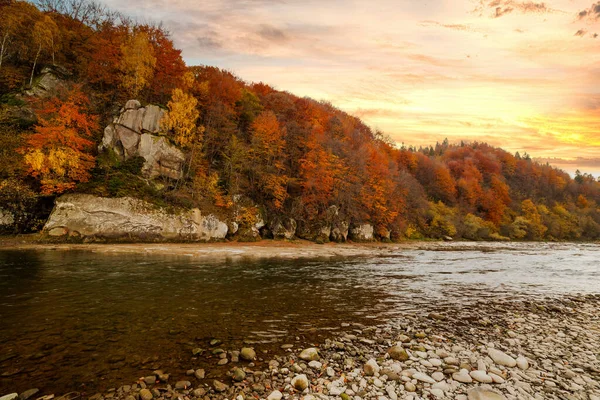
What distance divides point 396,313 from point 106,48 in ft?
183

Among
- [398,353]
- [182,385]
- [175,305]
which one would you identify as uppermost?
[398,353]

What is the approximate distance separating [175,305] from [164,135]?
36.5m

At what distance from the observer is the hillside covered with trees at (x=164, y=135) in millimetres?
34625

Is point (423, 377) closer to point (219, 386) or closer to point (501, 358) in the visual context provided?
point (501, 358)

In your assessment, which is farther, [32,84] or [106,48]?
[106,48]

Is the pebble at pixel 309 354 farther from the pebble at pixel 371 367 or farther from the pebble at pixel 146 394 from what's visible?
the pebble at pixel 146 394

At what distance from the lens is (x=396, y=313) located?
1190 centimetres

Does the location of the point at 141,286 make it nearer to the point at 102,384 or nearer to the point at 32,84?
the point at 102,384

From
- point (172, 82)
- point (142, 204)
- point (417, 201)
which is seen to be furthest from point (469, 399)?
point (417, 201)

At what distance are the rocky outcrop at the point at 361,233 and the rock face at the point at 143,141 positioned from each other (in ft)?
106

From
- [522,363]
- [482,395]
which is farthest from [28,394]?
[522,363]

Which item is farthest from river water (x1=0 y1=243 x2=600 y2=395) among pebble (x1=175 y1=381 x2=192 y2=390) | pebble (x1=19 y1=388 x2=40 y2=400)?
pebble (x1=175 y1=381 x2=192 y2=390)

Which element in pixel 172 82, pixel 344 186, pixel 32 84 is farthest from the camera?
pixel 344 186

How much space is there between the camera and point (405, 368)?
7051 millimetres
